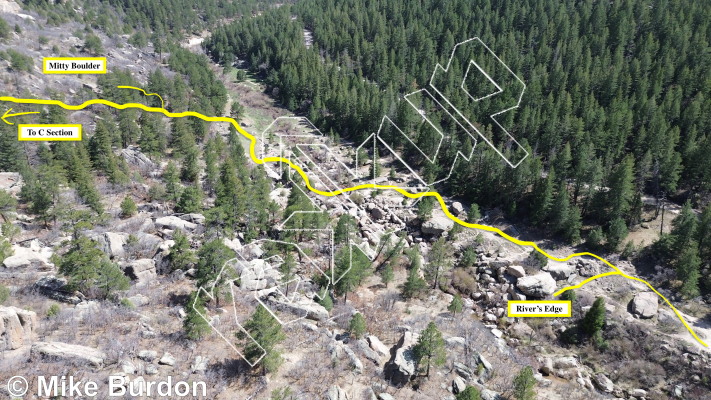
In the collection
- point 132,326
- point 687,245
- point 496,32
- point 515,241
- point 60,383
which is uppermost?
point 496,32

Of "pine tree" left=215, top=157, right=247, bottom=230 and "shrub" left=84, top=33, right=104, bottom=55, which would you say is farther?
"shrub" left=84, top=33, right=104, bottom=55

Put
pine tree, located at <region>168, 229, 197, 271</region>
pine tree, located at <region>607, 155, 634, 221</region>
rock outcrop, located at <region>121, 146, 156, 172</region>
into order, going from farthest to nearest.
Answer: rock outcrop, located at <region>121, 146, 156, 172</region>
pine tree, located at <region>607, 155, 634, 221</region>
pine tree, located at <region>168, 229, 197, 271</region>

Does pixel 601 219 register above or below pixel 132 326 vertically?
below

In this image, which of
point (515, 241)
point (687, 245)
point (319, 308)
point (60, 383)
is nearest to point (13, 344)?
point (60, 383)

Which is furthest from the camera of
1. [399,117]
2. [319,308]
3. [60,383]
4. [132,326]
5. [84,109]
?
[399,117]

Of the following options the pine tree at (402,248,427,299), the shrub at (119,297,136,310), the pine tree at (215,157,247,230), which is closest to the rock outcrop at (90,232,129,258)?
the shrub at (119,297,136,310)

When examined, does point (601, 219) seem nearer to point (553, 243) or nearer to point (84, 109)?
point (553, 243)

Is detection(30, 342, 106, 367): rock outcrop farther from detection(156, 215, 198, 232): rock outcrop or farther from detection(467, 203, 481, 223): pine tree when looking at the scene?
detection(467, 203, 481, 223): pine tree
